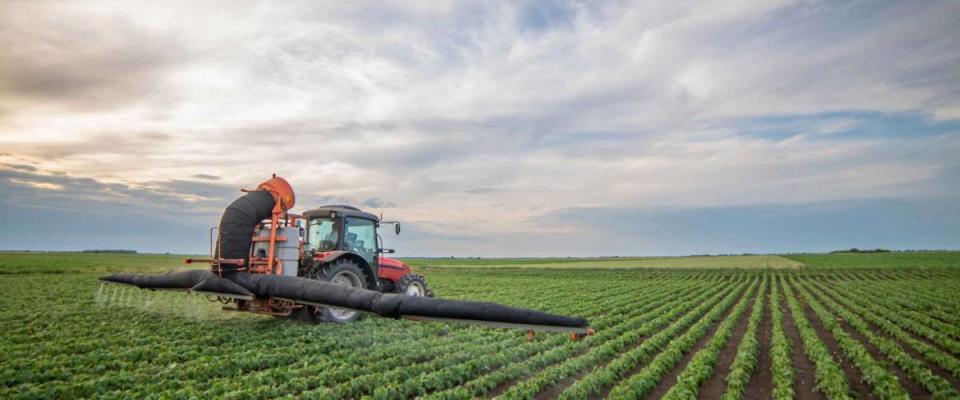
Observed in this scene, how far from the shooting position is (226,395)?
602cm

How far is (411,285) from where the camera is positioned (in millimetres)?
13711

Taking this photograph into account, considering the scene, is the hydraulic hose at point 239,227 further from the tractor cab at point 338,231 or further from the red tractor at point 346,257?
the tractor cab at point 338,231

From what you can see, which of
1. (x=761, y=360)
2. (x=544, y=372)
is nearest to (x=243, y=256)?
(x=544, y=372)

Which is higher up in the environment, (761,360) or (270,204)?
(270,204)

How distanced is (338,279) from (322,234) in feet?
4.73

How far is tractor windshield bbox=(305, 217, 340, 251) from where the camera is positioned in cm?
1216

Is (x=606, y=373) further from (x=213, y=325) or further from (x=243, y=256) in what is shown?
(x=213, y=325)

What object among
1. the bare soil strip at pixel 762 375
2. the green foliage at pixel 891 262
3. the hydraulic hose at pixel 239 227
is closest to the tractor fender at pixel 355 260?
the hydraulic hose at pixel 239 227

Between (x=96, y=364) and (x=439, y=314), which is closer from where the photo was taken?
(x=439, y=314)

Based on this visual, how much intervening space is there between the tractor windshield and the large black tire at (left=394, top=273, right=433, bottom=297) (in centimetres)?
208

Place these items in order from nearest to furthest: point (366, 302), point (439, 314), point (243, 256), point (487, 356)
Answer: point (439, 314) → point (366, 302) → point (487, 356) → point (243, 256)

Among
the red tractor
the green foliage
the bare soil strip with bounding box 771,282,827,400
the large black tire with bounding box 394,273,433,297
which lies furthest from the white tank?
the green foliage

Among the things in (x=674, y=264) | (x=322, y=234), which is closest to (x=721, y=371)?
(x=322, y=234)

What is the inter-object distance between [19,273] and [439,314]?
41921 mm
